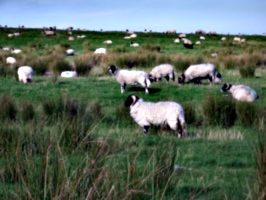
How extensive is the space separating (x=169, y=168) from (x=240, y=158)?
246 centimetres

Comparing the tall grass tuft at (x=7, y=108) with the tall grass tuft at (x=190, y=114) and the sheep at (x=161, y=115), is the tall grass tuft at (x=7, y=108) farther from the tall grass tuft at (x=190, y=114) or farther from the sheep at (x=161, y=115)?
the tall grass tuft at (x=190, y=114)

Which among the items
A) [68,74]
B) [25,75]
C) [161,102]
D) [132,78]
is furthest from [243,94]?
[68,74]

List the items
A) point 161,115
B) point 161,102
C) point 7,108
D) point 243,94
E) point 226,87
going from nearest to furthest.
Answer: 1. point 161,115
2. point 161,102
3. point 7,108
4. point 243,94
5. point 226,87

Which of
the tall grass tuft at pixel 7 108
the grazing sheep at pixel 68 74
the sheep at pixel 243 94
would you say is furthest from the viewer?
the grazing sheep at pixel 68 74

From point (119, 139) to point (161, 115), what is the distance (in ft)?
8.09

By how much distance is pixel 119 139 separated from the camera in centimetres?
827

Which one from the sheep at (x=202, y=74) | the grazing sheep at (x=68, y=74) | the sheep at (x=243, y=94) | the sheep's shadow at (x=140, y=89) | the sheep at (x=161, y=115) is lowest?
the grazing sheep at (x=68, y=74)

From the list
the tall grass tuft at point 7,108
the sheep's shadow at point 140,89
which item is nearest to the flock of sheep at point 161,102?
the sheep's shadow at point 140,89

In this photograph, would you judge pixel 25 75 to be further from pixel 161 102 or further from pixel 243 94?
pixel 161 102

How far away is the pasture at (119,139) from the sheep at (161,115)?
21 centimetres

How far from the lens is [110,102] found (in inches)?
590

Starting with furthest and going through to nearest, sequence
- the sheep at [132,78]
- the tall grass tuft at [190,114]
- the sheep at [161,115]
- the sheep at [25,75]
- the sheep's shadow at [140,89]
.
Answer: the sheep at [25,75] → the sheep's shadow at [140,89] → the sheep at [132,78] → the tall grass tuft at [190,114] → the sheep at [161,115]

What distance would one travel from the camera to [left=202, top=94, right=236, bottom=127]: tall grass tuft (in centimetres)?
1234

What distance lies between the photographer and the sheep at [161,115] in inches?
411
